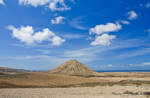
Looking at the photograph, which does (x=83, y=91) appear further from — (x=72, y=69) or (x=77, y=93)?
(x=72, y=69)

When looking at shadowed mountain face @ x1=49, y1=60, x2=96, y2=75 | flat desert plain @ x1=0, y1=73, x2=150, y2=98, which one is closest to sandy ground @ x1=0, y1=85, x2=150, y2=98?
flat desert plain @ x1=0, y1=73, x2=150, y2=98

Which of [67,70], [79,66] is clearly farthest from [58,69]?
[79,66]

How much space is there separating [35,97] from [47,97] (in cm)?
129

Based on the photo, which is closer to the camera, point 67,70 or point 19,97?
point 19,97

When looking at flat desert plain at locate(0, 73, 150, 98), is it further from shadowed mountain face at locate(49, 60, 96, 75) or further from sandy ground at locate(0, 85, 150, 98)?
shadowed mountain face at locate(49, 60, 96, 75)

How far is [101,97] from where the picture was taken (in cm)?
1709

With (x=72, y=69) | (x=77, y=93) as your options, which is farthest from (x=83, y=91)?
(x=72, y=69)

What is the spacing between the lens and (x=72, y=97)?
56.9ft

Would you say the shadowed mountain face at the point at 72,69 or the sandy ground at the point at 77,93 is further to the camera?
the shadowed mountain face at the point at 72,69

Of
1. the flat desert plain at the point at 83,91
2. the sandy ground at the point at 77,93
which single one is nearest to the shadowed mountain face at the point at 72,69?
the flat desert plain at the point at 83,91

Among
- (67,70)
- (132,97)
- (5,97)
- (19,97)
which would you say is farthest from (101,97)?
(67,70)

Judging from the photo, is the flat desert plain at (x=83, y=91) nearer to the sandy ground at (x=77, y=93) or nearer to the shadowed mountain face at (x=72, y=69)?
the sandy ground at (x=77, y=93)

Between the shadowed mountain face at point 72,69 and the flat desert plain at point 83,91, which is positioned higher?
the shadowed mountain face at point 72,69

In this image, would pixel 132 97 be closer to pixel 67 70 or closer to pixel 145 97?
pixel 145 97
